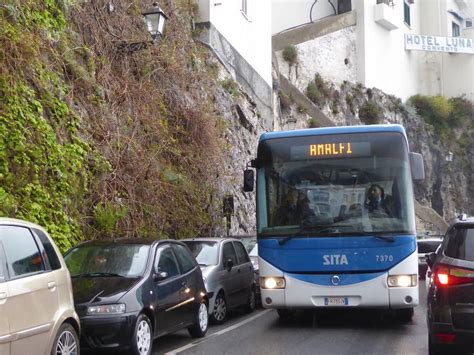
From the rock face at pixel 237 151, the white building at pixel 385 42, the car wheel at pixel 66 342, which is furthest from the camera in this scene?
the white building at pixel 385 42

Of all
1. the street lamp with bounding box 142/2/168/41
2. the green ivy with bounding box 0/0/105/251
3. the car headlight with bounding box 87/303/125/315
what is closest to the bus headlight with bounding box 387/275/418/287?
the car headlight with bounding box 87/303/125/315

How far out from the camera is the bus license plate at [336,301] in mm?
10125

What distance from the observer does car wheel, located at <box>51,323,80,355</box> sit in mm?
6263

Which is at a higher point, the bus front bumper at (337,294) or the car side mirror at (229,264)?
the car side mirror at (229,264)

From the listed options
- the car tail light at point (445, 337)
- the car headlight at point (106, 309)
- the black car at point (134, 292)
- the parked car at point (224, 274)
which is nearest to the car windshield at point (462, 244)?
the car tail light at point (445, 337)

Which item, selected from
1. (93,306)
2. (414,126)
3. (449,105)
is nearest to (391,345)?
(93,306)

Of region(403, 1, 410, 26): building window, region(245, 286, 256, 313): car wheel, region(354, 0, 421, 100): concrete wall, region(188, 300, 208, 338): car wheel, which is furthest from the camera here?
region(403, 1, 410, 26): building window

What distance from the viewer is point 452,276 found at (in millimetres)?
6812

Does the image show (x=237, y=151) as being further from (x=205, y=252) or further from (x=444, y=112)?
(x=444, y=112)

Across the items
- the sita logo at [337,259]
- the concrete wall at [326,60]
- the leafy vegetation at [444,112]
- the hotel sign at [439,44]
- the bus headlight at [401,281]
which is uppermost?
the hotel sign at [439,44]

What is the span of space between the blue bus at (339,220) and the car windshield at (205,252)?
156 centimetres

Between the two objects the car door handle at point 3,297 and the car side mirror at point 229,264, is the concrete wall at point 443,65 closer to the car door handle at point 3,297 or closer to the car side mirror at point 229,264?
the car side mirror at point 229,264

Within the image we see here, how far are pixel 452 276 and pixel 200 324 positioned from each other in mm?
4245

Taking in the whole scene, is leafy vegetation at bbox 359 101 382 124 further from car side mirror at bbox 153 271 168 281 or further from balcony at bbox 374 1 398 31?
car side mirror at bbox 153 271 168 281
